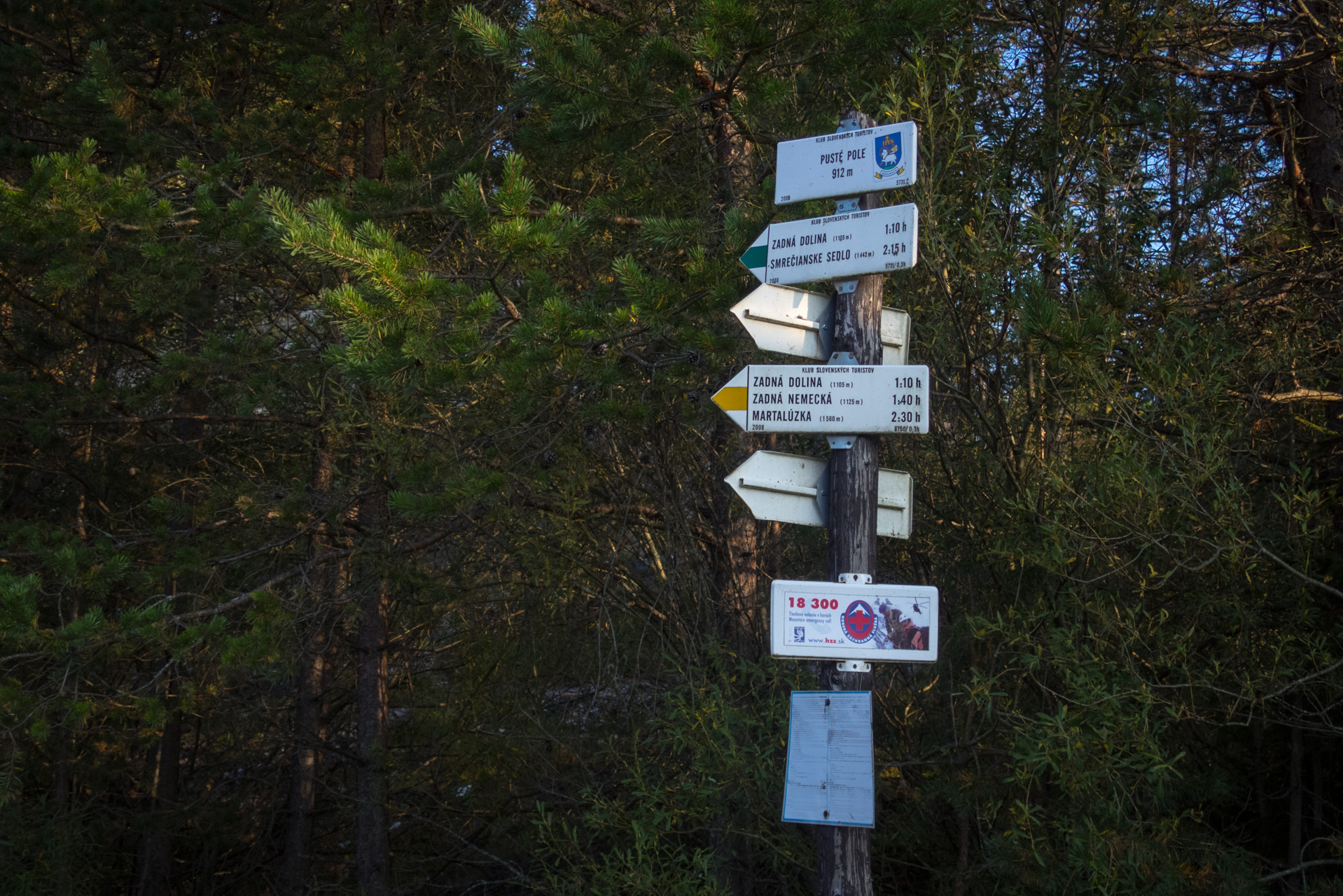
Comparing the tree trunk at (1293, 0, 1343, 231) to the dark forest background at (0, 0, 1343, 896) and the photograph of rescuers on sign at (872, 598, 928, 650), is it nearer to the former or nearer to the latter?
the dark forest background at (0, 0, 1343, 896)

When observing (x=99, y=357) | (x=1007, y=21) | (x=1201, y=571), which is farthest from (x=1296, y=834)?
(x=99, y=357)

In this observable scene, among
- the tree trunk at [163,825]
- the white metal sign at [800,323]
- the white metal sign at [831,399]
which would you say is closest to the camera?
the white metal sign at [831,399]

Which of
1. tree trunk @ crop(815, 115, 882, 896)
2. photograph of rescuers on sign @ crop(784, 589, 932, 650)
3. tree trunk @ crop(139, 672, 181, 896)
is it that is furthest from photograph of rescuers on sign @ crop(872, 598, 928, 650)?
tree trunk @ crop(139, 672, 181, 896)

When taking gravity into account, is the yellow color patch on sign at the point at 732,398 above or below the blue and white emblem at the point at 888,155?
below

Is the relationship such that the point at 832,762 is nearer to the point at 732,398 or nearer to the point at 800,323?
the point at 732,398

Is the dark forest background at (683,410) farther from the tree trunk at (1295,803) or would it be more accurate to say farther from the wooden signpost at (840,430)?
the wooden signpost at (840,430)

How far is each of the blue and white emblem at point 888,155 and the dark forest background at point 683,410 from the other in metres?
0.69

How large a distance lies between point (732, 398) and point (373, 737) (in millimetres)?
6171

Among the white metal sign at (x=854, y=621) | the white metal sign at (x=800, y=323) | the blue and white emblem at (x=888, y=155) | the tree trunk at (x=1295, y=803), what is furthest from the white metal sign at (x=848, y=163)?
the tree trunk at (x=1295, y=803)

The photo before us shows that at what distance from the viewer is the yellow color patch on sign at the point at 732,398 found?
3227 millimetres

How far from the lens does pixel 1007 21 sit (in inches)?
193

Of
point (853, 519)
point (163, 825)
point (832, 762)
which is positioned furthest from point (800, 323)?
point (163, 825)

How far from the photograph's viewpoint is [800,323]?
3.36 metres

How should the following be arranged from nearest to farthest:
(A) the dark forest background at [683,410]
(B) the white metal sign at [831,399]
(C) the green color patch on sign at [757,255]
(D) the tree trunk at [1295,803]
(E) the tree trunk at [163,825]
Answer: (B) the white metal sign at [831,399] < (C) the green color patch on sign at [757,255] < (A) the dark forest background at [683,410] < (D) the tree trunk at [1295,803] < (E) the tree trunk at [163,825]
